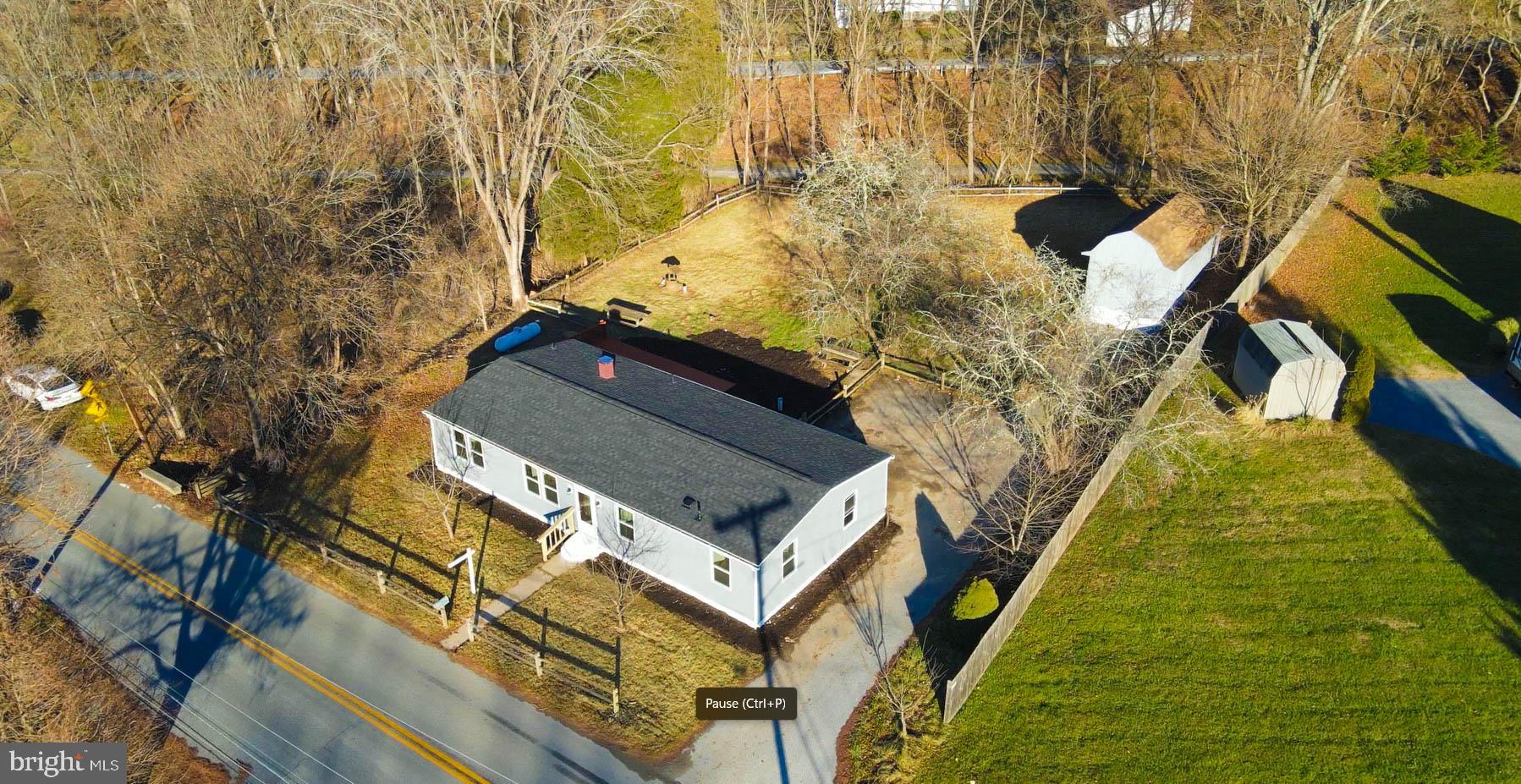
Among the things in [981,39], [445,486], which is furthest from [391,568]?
[981,39]

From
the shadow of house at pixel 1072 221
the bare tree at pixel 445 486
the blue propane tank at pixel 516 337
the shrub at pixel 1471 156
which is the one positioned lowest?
the bare tree at pixel 445 486

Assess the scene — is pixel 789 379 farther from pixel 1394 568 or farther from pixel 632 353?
pixel 1394 568

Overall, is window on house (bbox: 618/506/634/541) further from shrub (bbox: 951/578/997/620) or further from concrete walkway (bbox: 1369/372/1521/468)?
concrete walkway (bbox: 1369/372/1521/468)

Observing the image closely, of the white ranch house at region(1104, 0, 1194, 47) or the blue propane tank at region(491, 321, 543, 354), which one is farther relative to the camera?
the white ranch house at region(1104, 0, 1194, 47)

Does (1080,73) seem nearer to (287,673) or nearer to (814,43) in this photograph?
(814,43)

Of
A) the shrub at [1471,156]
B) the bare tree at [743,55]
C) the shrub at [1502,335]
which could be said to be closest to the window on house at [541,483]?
the bare tree at [743,55]

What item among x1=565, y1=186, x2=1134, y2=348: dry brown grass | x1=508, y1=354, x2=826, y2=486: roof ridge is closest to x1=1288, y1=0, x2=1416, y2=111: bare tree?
x1=565, y1=186, x2=1134, y2=348: dry brown grass

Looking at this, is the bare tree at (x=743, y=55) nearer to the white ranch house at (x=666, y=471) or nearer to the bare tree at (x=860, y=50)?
the bare tree at (x=860, y=50)
